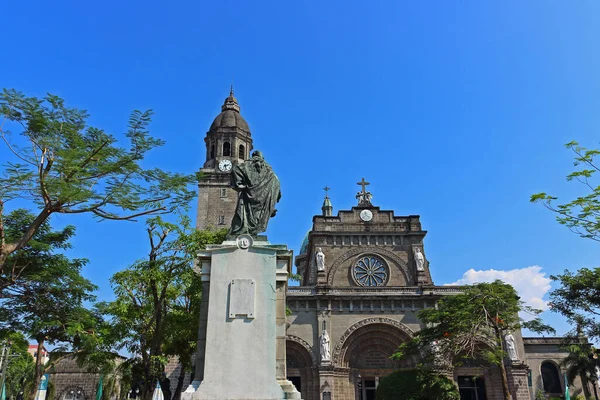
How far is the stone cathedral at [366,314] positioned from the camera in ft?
105

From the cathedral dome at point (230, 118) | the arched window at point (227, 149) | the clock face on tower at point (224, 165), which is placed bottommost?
the clock face on tower at point (224, 165)

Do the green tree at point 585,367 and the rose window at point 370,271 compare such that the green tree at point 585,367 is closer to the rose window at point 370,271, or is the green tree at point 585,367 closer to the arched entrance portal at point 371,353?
the arched entrance portal at point 371,353

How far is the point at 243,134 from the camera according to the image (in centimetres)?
4688

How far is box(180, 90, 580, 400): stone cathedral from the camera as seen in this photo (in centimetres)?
3200

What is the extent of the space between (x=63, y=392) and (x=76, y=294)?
2710 centimetres

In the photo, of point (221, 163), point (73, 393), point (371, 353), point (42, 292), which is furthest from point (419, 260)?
point (73, 393)

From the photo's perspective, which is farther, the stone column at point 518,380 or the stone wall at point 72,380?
the stone wall at point 72,380

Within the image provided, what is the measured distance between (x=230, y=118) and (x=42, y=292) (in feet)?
115

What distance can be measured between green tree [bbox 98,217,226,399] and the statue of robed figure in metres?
9.80

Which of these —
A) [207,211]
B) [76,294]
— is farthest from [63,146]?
[207,211]

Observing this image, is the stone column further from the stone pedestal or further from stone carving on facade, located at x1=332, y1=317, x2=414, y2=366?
the stone pedestal

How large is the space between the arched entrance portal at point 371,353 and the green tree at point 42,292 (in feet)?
69.7

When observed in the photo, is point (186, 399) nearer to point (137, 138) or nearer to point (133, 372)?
point (137, 138)

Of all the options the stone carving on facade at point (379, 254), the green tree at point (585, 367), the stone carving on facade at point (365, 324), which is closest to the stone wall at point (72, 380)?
the stone carving on facade at point (365, 324)
